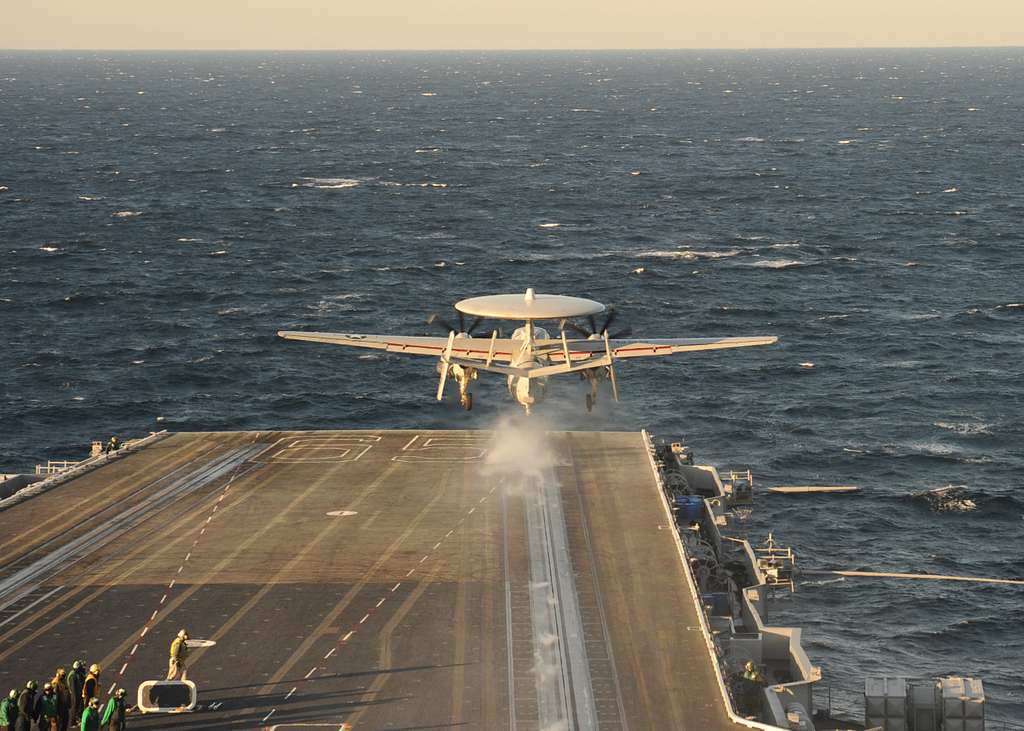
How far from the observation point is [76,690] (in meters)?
46.8

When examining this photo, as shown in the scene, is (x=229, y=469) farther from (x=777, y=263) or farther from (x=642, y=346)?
(x=777, y=263)

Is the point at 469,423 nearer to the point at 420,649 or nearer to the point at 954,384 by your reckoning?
the point at 954,384

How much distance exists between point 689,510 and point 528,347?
1333 cm

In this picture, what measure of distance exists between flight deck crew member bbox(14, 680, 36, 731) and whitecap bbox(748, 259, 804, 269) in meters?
145

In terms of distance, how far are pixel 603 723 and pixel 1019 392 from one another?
84.5 meters

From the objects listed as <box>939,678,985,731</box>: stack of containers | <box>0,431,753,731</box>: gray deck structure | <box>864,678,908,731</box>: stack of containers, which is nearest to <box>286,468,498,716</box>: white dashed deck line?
<box>0,431,753,731</box>: gray deck structure

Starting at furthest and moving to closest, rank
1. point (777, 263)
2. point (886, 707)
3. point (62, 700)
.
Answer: point (777, 263)
point (886, 707)
point (62, 700)

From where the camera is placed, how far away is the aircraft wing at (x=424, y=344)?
275 feet

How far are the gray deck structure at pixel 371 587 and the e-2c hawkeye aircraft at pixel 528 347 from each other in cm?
642

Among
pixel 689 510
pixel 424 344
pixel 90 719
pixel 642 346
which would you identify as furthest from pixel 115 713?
pixel 642 346

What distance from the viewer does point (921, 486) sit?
4011 inches

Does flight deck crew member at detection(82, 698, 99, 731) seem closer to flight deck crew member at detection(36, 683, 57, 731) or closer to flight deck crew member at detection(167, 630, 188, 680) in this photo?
flight deck crew member at detection(36, 683, 57, 731)

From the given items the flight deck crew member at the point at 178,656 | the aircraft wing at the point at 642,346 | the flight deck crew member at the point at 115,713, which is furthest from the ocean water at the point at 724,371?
the flight deck crew member at the point at 115,713

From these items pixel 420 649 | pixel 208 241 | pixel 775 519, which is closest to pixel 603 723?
pixel 420 649
